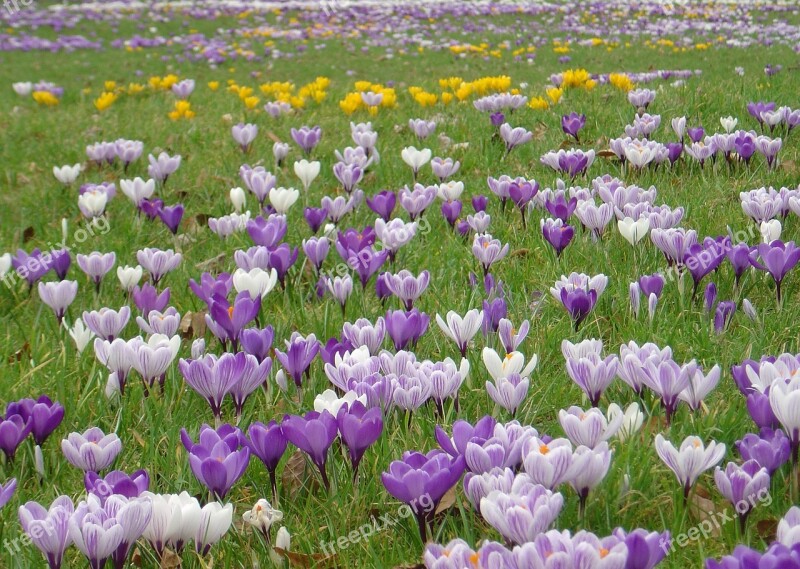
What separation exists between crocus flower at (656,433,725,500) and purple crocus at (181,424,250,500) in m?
1.06

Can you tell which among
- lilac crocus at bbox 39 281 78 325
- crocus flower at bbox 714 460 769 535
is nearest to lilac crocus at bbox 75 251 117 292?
lilac crocus at bbox 39 281 78 325

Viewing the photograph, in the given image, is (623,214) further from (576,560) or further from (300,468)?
(576,560)

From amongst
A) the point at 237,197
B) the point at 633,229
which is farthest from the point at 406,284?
the point at 237,197

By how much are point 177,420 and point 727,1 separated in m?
31.0

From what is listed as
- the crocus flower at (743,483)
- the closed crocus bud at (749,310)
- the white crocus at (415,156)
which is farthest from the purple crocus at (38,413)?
the white crocus at (415,156)

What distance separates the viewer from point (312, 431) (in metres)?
2.12

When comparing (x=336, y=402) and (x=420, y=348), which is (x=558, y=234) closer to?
(x=420, y=348)

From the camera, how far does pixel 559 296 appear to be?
10.3ft

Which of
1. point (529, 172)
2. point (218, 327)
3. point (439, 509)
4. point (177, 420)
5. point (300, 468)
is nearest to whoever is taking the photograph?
point (439, 509)

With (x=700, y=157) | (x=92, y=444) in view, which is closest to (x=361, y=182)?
(x=700, y=157)

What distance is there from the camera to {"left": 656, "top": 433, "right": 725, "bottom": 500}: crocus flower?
6.40 feet

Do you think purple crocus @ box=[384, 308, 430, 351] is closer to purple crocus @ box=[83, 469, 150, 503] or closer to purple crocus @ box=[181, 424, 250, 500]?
purple crocus @ box=[181, 424, 250, 500]

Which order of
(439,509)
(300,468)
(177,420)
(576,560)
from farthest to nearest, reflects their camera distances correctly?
(177,420) → (300,468) → (439,509) → (576,560)

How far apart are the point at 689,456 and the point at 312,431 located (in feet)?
3.16
